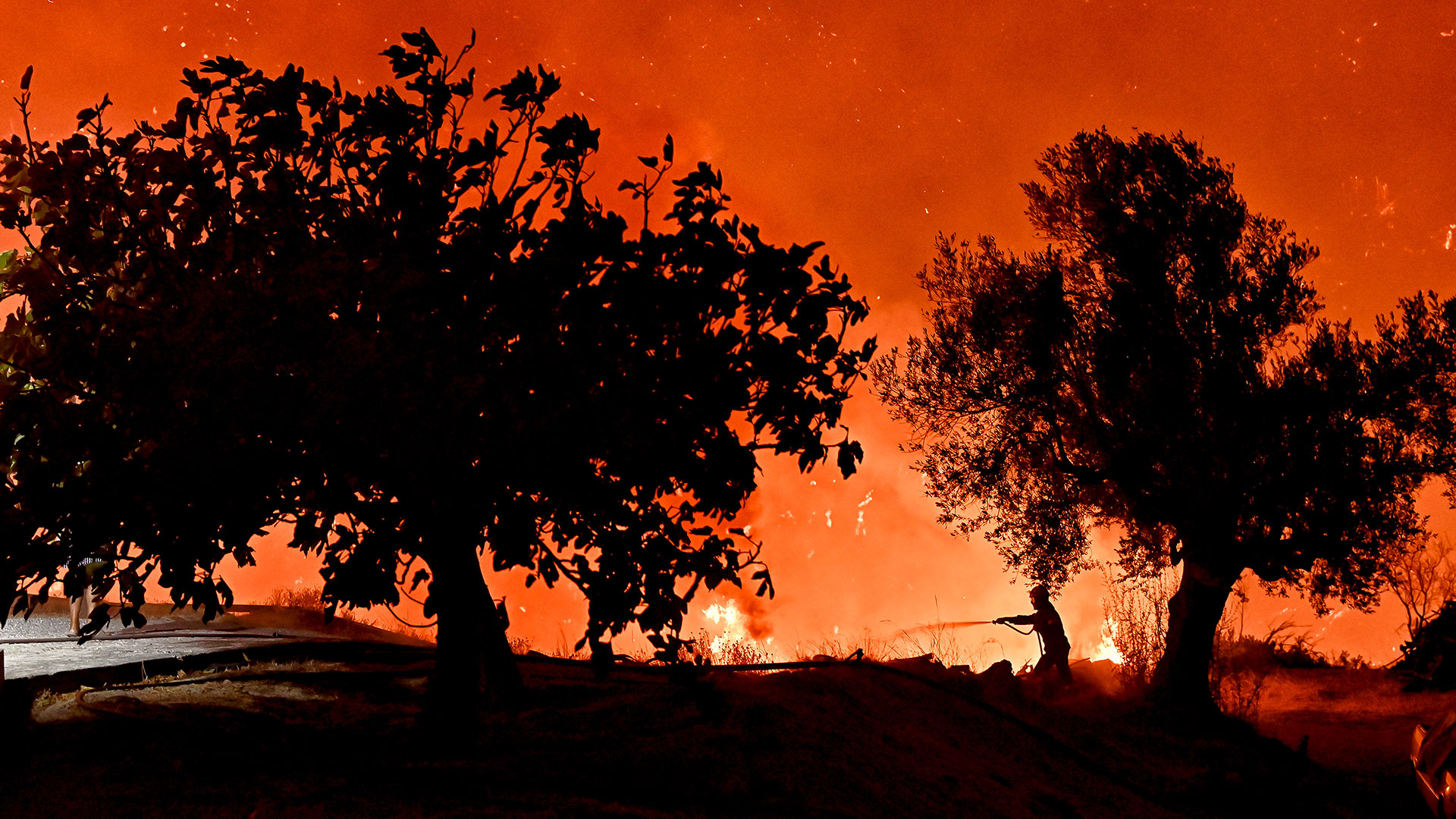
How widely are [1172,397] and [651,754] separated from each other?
10287 millimetres

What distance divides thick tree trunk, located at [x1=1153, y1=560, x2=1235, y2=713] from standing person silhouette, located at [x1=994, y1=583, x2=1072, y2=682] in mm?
1590

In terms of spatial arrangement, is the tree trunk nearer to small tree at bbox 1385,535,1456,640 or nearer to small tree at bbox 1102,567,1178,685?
small tree at bbox 1102,567,1178,685

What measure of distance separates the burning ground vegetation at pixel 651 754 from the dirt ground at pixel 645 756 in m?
0.02

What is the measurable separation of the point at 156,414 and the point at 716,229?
353 centimetres

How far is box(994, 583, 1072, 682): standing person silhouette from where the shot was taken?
1527 centimetres

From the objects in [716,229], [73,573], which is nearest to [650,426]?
[716,229]

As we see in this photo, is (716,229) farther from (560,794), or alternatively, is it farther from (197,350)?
(560,794)

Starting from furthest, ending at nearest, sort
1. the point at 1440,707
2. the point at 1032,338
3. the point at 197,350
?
the point at 1440,707
the point at 1032,338
the point at 197,350

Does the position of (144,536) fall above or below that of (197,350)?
below

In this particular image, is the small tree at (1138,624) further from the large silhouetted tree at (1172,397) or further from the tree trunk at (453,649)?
the tree trunk at (453,649)

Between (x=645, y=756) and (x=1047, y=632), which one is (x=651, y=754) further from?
(x=1047, y=632)

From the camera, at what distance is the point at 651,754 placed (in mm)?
7277

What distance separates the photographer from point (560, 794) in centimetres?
625

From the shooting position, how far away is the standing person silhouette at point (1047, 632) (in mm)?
15273
